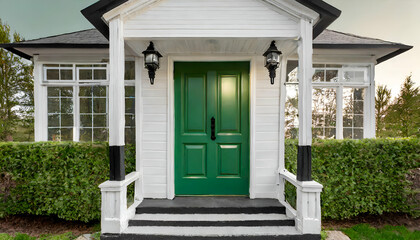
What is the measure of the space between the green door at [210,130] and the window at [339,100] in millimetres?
1524

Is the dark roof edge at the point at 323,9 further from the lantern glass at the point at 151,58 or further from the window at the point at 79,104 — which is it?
the window at the point at 79,104

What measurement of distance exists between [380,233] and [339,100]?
6.84ft

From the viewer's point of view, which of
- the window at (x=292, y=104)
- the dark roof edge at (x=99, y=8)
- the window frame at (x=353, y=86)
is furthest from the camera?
the window frame at (x=353, y=86)

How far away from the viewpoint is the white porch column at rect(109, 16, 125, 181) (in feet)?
6.64

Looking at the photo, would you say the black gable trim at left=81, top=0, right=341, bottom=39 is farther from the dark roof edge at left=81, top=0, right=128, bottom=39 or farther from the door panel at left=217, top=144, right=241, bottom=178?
the door panel at left=217, top=144, right=241, bottom=178

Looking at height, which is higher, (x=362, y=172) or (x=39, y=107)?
(x=39, y=107)

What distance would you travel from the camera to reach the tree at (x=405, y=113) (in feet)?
23.2

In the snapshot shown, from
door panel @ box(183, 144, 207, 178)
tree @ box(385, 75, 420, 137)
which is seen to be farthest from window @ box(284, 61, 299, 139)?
tree @ box(385, 75, 420, 137)

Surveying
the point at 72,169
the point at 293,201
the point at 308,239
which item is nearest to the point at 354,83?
the point at 293,201

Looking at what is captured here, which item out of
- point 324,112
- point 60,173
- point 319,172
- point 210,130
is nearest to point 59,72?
point 60,173

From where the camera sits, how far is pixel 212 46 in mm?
2525

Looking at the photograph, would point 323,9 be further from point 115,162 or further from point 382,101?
point 382,101

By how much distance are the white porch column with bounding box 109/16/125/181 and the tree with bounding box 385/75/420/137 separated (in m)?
9.57

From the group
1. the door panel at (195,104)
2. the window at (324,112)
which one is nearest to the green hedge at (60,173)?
the door panel at (195,104)
